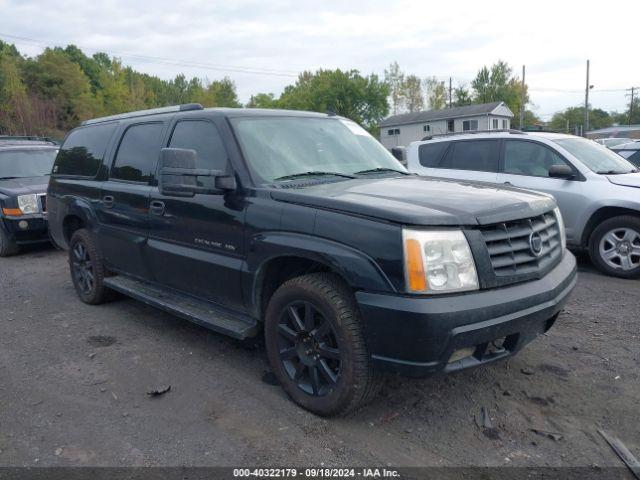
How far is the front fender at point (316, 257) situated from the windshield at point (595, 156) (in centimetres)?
502

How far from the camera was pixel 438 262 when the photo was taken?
277cm

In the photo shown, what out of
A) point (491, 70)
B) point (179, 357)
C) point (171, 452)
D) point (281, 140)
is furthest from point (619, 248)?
point (491, 70)

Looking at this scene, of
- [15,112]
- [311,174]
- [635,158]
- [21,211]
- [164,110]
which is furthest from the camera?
[15,112]

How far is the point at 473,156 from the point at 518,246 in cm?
489

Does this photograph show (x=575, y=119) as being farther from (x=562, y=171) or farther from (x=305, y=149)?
(x=305, y=149)

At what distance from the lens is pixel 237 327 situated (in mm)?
3619

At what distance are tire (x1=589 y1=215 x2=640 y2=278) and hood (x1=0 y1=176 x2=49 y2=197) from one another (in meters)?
7.67

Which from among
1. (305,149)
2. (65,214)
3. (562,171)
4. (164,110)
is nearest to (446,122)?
(562,171)

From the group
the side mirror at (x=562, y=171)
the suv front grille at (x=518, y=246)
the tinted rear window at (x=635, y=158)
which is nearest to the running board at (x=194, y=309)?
the suv front grille at (x=518, y=246)

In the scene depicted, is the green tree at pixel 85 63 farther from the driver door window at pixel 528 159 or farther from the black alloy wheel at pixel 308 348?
the black alloy wheel at pixel 308 348

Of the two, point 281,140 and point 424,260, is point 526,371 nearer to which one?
point 424,260

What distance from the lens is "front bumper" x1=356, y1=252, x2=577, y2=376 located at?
106 inches

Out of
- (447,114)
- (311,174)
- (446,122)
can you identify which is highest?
(447,114)

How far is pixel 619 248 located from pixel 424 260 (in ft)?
15.1
